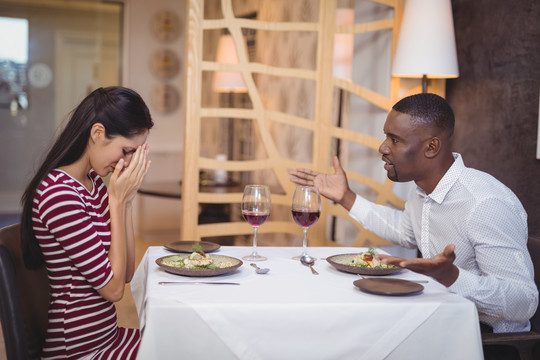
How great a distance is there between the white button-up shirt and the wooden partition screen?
1.15 metres

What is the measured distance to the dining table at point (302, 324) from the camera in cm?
129

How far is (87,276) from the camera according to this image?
1.42m

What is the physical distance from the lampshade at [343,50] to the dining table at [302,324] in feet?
6.75

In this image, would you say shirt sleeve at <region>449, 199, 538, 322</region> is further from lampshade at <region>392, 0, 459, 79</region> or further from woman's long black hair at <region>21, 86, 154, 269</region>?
lampshade at <region>392, 0, 459, 79</region>

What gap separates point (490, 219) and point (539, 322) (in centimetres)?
33

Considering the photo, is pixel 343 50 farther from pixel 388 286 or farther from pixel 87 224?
pixel 87 224

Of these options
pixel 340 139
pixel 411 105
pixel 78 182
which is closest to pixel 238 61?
pixel 340 139

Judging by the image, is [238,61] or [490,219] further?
[238,61]

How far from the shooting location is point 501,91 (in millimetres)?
2818

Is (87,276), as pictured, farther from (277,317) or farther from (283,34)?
(283,34)

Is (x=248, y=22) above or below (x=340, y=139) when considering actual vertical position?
above

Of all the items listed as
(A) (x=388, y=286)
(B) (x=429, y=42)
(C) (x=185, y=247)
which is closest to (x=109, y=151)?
(C) (x=185, y=247)

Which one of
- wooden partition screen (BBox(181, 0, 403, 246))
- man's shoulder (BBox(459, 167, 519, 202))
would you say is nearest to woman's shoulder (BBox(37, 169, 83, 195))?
man's shoulder (BBox(459, 167, 519, 202))

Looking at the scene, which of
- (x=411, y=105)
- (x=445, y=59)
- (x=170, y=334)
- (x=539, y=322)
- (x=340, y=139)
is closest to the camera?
(x=170, y=334)
